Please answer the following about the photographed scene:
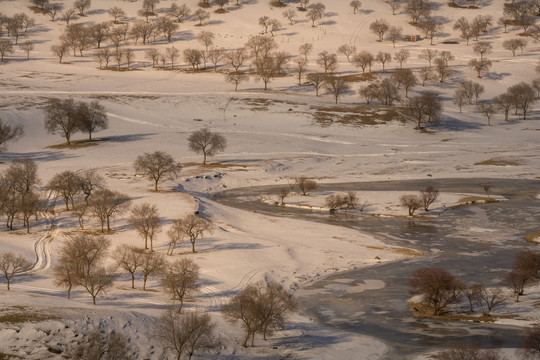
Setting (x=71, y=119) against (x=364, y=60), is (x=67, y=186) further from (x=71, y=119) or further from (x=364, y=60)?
(x=364, y=60)

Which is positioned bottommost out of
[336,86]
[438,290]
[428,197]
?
[438,290]

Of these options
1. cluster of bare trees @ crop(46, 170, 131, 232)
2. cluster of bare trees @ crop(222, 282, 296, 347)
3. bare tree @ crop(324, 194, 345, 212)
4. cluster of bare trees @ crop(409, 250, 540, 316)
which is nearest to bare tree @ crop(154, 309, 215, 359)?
cluster of bare trees @ crop(222, 282, 296, 347)

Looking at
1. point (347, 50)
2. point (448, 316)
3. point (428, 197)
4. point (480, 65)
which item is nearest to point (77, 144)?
point (428, 197)

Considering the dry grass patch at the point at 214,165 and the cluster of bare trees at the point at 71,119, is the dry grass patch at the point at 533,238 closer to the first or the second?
the dry grass patch at the point at 214,165

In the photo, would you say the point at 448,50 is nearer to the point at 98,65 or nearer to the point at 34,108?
the point at 98,65

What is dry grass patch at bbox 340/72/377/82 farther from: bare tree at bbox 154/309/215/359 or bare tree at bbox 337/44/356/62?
bare tree at bbox 154/309/215/359

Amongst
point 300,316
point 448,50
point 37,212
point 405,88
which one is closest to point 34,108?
point 37,212

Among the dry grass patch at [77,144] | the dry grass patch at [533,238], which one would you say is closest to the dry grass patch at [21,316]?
the dry grass patch at [533,238]
